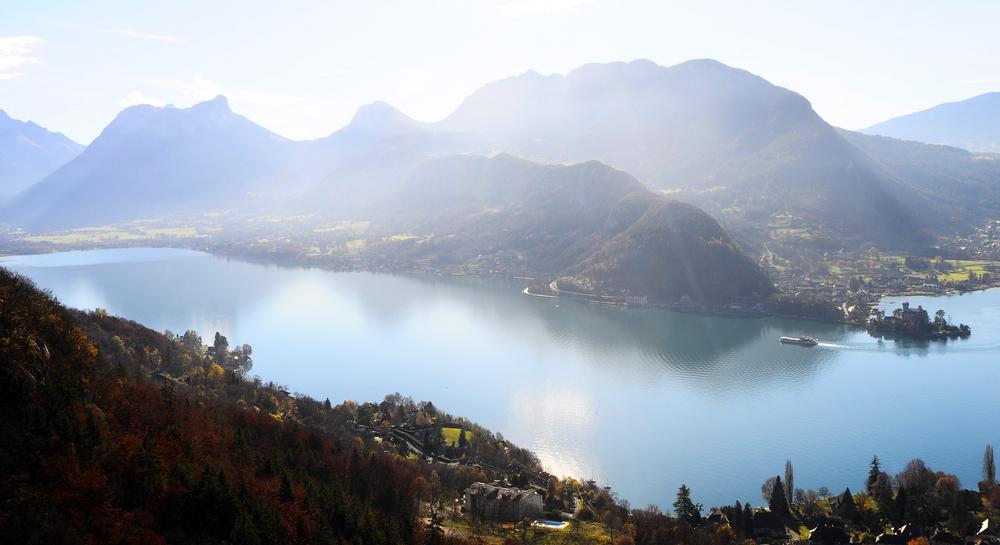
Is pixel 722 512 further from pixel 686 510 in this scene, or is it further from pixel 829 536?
pixel 829 536

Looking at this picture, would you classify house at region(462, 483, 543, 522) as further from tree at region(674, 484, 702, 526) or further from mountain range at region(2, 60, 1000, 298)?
mountain range at region(2, 60, 1000, 298)

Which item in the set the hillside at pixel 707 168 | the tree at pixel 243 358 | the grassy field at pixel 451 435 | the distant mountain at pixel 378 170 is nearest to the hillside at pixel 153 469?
the grassy field at pixel 451 435

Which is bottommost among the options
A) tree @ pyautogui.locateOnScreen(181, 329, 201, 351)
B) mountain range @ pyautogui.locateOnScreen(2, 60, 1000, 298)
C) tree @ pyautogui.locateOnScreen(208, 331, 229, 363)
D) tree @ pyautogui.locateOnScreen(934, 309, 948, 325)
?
tree @ pyautogui.locateOnScreen(208, 331, 229, 363)

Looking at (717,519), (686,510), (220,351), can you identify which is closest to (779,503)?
(717,519)

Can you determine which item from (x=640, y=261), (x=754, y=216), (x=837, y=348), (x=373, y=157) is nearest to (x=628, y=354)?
(x=837, y=348)

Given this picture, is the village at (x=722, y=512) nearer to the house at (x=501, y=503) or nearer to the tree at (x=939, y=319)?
the house at (x=501, y=503)

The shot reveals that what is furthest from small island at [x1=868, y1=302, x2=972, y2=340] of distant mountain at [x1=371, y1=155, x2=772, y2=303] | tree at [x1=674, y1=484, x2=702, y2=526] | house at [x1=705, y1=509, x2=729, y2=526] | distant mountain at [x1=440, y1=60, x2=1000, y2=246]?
distant mountain at [x1=440, y1=60, x2=1000, y2=246]
